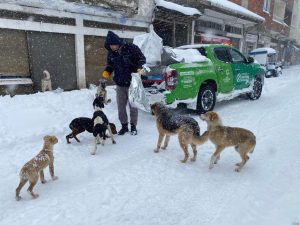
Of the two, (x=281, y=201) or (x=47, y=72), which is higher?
(x=47, y=72)

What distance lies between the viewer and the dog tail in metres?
4.21

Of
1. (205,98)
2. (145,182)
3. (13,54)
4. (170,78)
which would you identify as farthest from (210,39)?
(145,182)

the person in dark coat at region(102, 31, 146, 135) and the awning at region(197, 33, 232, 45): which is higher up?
the awning at region(197, 33, 232, 45)

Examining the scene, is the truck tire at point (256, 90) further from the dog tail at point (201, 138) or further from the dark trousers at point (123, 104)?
the dog tail at point (201, 138)

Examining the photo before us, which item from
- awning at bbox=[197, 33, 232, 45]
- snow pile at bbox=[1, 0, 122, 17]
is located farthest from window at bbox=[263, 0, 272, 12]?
snow pile at bbox=[1, 0, 122, 17]

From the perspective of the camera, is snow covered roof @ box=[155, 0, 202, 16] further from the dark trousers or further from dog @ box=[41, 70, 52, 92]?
the dark trousers

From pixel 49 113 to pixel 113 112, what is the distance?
1726 millimetres

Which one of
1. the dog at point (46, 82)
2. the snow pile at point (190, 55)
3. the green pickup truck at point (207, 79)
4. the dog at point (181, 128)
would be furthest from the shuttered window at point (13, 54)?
the dog at point (181, 128)

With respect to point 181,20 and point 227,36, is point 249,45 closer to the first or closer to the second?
point 227,36

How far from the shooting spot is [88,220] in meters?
2.99

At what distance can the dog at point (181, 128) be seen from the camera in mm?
4305

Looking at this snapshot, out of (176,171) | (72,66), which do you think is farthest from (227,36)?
(176,171)

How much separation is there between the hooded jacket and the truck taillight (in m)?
1.07

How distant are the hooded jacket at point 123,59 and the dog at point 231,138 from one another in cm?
218
